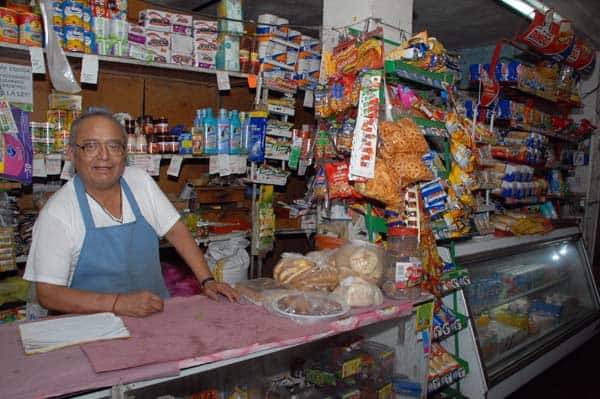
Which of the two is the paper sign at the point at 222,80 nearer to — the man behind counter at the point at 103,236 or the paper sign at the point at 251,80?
the paper sign at the point at 251,80

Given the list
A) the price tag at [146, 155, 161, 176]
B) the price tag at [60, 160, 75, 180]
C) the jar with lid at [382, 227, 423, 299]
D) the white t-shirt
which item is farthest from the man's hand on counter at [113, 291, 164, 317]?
the price tag at [146, 155, 161, 176]

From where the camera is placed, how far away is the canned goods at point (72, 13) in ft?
9.59

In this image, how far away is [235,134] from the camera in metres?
3.71

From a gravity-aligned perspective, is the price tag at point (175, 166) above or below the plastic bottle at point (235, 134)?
below

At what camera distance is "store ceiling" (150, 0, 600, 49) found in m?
4.93

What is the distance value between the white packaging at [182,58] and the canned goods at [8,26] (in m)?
0.99

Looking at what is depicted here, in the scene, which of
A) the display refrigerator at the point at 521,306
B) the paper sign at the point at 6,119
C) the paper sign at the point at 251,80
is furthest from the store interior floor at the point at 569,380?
the paper sign at the point at 6,119

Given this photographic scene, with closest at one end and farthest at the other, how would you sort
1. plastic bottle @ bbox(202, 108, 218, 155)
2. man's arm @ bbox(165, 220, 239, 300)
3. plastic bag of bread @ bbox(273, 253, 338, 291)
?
plastic bag of bread @ bbox(273, 253, 338, 291) < man's arm @ bbox(165, 220, 239, 300) < plastic bottle @ bbox(202, 108, 218, 155)

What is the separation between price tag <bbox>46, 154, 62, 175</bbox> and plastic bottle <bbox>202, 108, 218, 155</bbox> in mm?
1054

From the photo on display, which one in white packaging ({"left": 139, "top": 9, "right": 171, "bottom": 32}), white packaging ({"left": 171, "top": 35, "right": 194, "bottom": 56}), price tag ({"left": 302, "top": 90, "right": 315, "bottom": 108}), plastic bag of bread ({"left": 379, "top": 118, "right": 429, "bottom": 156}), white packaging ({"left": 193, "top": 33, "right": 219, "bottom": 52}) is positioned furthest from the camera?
price tag ({"left": 302, "top": 90, "right": 315, "bottom": 108})

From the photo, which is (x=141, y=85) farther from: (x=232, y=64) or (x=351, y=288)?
(x=351, y=288)

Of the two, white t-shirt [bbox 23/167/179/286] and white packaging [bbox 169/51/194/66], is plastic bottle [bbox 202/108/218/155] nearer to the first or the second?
white packaging [bbox 169/51/194/66]

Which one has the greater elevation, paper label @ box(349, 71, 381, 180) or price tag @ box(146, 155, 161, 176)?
paper label @ box(349, 71, 381, 180)

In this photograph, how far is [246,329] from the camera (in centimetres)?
159
